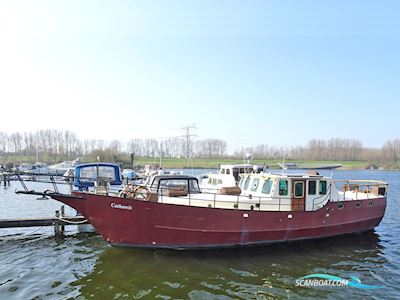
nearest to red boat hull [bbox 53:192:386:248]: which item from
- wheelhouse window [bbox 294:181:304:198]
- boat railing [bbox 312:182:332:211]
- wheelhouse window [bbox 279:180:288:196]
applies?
wheelhouse window [bbox 294:181:304:198]

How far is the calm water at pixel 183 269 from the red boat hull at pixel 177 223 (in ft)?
1.76

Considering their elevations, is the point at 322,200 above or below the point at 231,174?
below

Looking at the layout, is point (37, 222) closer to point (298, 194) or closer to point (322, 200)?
point (298, 194)

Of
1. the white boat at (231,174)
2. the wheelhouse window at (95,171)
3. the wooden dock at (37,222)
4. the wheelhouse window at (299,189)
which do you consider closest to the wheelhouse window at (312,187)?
the wheelhouse window at (299,189)

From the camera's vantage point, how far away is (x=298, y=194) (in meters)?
15.2

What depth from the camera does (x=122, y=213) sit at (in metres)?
13.1

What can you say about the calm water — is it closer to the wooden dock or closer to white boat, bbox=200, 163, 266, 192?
the wooden dock

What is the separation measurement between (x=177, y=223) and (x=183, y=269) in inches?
74.3

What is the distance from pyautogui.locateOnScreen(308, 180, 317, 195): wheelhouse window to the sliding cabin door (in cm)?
33

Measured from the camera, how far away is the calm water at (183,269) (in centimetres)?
1027

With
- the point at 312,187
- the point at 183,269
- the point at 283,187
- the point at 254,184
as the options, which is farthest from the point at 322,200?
the point at 183,269

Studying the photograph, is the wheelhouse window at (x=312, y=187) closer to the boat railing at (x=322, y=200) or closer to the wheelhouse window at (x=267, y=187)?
the boat railing at (x=322, y=200)

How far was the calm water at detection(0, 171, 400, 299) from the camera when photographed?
10273 mm

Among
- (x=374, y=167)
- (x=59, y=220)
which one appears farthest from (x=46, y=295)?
(x=374, y=167)
